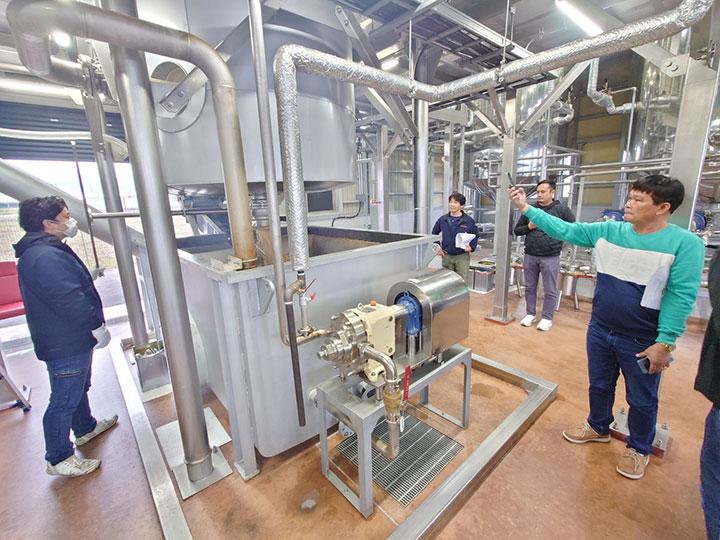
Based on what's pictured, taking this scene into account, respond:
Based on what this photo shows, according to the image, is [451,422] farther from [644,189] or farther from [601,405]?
[644,189]

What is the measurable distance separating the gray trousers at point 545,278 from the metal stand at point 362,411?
177 cm

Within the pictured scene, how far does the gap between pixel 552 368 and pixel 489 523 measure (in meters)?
1.44

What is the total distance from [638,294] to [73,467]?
Answer: 265 cm

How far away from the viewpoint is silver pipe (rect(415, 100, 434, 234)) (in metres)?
2.54

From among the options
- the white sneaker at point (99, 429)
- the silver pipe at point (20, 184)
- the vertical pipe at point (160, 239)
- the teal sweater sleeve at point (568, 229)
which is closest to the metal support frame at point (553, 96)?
the teal sweater sleeve at point (568, 229)

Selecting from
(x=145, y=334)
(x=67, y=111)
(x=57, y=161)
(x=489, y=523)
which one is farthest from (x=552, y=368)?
(x=57, y=161)

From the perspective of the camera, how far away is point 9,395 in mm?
2035

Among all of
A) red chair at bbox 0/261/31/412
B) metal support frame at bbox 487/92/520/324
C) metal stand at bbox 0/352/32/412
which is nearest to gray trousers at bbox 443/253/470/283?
metal support frame at bbox 487/92/520/324

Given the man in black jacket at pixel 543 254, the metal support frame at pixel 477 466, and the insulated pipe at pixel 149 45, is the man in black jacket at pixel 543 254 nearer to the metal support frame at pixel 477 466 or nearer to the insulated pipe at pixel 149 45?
the metal support frame at pixel 477 466

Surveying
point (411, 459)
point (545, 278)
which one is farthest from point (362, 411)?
point (545, 278)

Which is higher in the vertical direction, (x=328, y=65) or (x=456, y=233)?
(x=328, y=65)

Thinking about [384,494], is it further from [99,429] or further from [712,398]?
[99,429]

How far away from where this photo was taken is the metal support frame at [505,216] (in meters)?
2.87

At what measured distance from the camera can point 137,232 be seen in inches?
98.6
